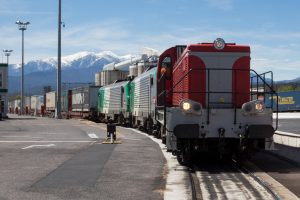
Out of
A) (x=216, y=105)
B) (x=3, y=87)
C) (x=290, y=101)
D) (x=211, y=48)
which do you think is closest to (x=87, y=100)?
(x=3, y=87)

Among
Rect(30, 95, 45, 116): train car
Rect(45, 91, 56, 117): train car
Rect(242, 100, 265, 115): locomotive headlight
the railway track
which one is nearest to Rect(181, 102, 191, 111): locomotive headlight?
Rect(242, 100, 265, 115): locomotive headlight

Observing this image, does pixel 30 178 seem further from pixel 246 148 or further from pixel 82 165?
pixel 246 148

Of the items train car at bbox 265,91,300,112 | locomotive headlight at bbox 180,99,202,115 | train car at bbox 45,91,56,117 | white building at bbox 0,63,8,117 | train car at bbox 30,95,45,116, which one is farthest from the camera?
train car at bbox 30,95,45,116

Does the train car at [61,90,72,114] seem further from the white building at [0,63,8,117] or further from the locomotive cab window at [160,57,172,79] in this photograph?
the locomotive cab window at [160,57,172,79]

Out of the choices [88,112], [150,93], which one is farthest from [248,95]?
[88,112]

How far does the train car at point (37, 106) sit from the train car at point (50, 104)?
6837mm

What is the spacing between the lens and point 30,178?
34.3 feet

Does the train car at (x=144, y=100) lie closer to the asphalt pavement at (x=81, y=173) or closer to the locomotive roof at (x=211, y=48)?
the asphalt pavement at (x=81, y=173)

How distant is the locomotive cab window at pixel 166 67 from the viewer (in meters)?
15.4

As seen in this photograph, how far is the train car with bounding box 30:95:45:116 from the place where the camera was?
83.3 meters

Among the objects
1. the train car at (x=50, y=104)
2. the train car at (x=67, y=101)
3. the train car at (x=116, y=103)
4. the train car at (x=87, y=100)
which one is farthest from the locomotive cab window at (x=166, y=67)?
the train car at (x=50, y=104)

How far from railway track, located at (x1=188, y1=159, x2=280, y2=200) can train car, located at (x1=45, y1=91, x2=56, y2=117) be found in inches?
2164

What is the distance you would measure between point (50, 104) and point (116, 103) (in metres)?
36.7

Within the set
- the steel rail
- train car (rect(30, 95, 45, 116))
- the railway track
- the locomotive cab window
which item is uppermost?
the locomotive cab window
